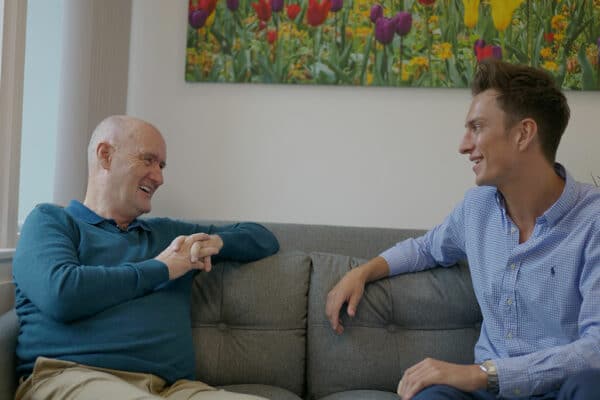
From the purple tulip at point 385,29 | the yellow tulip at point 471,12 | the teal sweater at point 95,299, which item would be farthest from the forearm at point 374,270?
the yellow tulip at point 471,12

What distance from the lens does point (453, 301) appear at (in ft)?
6.52

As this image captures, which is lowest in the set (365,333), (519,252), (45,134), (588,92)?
(365,333)

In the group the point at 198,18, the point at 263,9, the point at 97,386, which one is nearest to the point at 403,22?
the point at 263,9

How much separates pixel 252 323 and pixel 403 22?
4.26ft

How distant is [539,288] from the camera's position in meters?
1.66

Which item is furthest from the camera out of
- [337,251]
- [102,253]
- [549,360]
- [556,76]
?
[556,76]

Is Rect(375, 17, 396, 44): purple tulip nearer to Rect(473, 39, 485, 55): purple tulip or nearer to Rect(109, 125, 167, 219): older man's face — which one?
Rect(473, 39, 485, 55): purple tulip

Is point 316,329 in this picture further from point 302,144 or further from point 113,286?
point 302,144

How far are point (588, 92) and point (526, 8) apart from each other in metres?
0.40

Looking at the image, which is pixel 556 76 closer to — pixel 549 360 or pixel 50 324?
pixel 549 360

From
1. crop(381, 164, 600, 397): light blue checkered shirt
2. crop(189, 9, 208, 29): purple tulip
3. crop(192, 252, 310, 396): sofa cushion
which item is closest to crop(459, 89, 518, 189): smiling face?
crop(381, 164, 600, 397): light blue checkered shirt

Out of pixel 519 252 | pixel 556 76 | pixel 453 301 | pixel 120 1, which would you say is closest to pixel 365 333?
pixel 453 301

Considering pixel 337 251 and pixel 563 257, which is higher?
pixel 563 257

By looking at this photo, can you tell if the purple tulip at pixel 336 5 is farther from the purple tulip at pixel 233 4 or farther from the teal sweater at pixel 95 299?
the teal sweater at pixel 95 299
